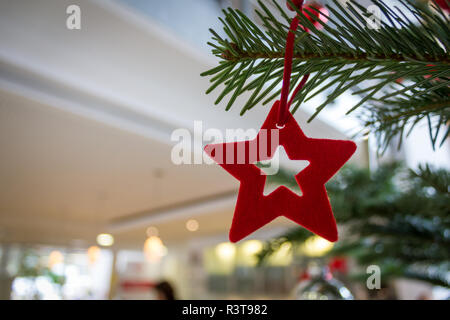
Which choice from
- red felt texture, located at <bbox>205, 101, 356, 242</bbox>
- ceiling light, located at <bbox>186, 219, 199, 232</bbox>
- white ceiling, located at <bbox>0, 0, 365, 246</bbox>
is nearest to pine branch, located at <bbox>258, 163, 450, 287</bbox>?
red felt texture, located at <bbox>205, 101, 356, 242</bbox>

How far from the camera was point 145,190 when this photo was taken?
537 centimetres

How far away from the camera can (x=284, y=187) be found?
11.3 inches

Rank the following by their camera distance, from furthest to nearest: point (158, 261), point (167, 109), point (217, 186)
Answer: point (158, 261) → point (217, 186) → point (167, 109)

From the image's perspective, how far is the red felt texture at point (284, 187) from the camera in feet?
0.93

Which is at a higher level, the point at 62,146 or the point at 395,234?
the point at 62,146

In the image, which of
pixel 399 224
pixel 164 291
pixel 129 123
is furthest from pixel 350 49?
pixel 129 123

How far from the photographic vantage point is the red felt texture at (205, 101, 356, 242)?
282mm

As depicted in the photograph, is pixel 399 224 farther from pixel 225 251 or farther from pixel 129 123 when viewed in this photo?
pixel 225 251

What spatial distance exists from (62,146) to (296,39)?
11.7 ft

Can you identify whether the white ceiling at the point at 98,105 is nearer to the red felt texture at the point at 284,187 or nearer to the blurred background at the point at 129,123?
the blurred background at the point at 129,123

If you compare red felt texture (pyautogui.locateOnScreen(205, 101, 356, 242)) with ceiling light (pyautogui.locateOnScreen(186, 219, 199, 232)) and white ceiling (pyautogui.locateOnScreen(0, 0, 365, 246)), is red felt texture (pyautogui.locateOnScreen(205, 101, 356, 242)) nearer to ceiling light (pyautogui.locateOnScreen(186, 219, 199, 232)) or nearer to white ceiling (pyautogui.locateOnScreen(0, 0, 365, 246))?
white ceiling (pyautogui.locateOnScreen(0, 0, 365, 246))

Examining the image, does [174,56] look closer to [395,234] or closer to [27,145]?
[27,145]
